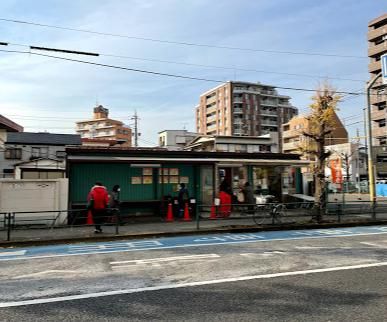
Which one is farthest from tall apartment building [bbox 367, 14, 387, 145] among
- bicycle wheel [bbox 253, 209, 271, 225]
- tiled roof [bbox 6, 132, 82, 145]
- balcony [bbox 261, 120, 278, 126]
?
bicycle wheel [bbox 253, 209, 271, 225]

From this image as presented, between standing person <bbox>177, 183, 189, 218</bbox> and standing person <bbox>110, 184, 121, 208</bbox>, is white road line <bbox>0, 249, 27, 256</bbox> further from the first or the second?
standing person <bbox>177, 183, 189, 218</bbox>

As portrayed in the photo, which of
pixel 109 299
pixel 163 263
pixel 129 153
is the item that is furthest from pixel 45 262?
pixel 129 153

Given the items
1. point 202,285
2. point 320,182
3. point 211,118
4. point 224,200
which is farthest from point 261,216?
point 211,118

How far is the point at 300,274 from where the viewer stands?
22.8 feet

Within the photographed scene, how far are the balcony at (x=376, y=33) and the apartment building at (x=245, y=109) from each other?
3375cm

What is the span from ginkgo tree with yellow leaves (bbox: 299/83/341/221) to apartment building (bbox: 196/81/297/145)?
7482 centimetres

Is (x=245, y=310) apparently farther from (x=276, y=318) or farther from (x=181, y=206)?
(x=181, y=206)

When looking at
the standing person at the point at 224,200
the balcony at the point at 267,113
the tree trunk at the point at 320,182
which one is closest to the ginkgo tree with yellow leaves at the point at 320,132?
the tree trunk at the point at 320,182

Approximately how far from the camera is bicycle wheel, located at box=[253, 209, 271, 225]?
573 inches

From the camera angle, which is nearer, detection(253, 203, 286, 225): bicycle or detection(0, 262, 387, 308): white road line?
detection(0, 262, 387, 308): white road line

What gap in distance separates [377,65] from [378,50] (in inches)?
105

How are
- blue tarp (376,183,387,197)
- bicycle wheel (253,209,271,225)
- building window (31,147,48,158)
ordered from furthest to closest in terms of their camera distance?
building window (31,147,48,158), blue tarp (376,183,387,197), bicycle wheel (253,209,271,225)

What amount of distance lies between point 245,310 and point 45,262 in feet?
17.7

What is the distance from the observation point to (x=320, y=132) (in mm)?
17156
